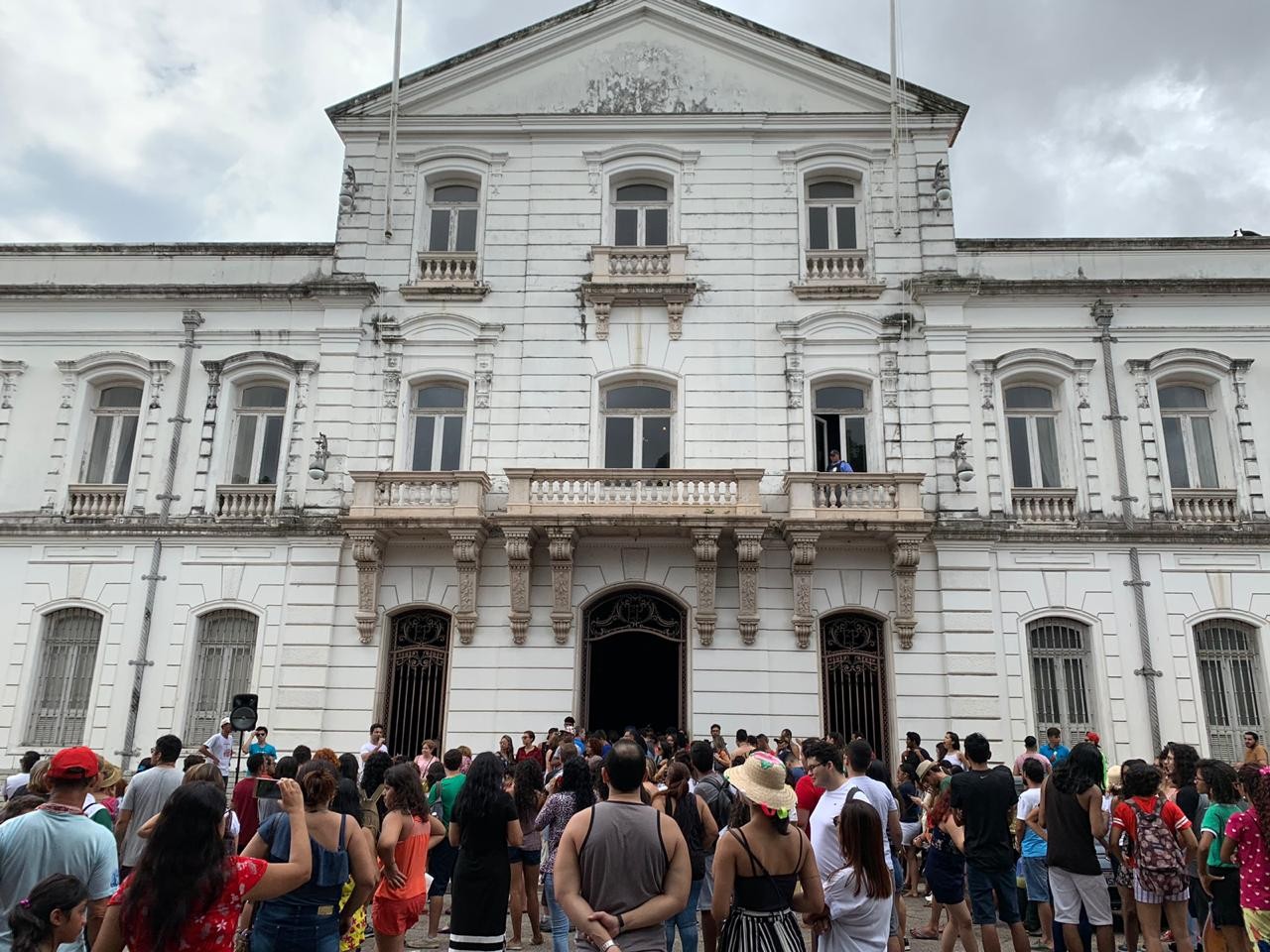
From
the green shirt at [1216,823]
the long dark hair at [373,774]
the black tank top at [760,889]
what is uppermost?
the long dark hair at [373,774]

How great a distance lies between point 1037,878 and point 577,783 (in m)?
4.88

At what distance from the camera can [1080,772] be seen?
792cm

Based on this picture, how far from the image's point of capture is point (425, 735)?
17.3m

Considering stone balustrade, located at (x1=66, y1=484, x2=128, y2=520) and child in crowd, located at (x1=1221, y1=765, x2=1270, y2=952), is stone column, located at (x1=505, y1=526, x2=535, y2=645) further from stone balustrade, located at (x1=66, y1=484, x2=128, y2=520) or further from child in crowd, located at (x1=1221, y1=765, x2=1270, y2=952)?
child in crowd, located at (x1=1221, y1=765, x2=1270, y2=952)

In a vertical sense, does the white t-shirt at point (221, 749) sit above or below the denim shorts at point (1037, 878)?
→ above

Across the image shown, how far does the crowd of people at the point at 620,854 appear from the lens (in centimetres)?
455

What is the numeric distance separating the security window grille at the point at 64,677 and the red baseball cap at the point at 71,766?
14740 millimetres

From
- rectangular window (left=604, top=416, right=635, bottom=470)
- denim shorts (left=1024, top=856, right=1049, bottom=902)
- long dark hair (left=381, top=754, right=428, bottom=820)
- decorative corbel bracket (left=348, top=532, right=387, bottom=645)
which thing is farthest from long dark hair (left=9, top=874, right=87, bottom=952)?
rectangular window (left=604, top=416, right=635, bottom=470)

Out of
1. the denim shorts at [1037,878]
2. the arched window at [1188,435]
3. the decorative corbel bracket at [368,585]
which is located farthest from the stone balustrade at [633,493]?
the arched window at [1188,435]

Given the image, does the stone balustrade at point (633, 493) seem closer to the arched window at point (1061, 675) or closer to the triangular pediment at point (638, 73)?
the arched window at point (1061, 675)

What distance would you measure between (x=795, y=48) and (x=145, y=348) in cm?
1509

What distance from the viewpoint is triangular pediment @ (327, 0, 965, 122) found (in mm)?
20312

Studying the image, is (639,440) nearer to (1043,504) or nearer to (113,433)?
(1043,504)

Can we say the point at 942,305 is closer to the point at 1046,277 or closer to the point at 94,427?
the point at 1046,277
